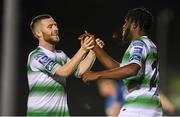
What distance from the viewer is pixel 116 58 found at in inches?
197

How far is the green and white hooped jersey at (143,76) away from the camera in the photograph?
4809mm

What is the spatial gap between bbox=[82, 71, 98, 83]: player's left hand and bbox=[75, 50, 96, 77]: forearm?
0.12 feet

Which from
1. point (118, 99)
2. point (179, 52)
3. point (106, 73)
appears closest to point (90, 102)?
point (118, 99)

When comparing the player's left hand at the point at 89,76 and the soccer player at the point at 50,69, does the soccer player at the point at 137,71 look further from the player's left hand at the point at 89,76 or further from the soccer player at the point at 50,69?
the soccer player at the point at 50,69

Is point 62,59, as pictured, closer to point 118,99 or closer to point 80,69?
point 80,69

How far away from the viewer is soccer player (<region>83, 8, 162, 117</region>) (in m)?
4.81

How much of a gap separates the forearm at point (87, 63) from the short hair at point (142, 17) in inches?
17.7

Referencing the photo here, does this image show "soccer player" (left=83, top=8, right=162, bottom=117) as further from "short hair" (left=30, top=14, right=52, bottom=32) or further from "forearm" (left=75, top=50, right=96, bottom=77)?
"short hair" (left=30, top=14, right=52, bottom=32)

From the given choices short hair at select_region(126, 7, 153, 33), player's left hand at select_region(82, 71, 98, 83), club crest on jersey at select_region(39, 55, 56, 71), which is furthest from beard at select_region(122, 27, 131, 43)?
club crest on jersey at select_region(39, 55, 56, 71)

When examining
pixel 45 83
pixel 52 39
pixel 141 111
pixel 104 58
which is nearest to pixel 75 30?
pixel 52 39

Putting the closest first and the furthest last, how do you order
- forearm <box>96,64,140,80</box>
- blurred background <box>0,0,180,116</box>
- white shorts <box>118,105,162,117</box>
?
forearm <box>96,64,140,80</box> → white shorts <box>118,105,162,117</box> → blurred background <box>0,0,180,116</box>

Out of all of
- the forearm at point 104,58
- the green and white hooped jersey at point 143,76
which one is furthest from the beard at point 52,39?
the green and white hooped jersey at point 143,76

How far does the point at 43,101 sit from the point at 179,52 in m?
2.03

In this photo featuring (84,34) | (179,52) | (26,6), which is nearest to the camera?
(84,34)
